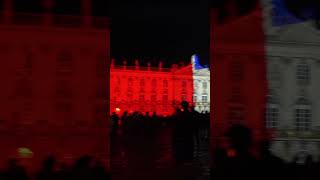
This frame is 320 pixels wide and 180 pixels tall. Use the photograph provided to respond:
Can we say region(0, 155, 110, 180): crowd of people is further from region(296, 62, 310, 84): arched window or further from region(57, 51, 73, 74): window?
region(296, 62, 310, 84): arched window

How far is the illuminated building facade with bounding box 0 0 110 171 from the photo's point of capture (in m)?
7.46

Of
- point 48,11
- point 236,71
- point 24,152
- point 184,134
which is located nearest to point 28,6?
point 48,11

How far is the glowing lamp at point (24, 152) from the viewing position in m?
6.92

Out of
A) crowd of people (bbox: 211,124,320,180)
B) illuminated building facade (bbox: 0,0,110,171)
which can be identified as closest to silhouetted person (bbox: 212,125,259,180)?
crowd of people (bbox: 211,124,320,180)

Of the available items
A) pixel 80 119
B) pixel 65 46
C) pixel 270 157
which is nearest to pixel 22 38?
pixel 65 46

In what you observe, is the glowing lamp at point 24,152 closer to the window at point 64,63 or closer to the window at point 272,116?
the window at point 64,63

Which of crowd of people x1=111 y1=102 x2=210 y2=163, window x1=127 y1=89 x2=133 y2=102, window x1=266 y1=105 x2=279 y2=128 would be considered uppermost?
window x1=127 y1=89 x2=133 y2=102

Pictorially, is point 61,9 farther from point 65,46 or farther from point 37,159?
point 37,159

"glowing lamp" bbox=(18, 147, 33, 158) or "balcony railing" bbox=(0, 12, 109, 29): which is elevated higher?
"balcony railing" bbox=(0, 12, 109, 29)

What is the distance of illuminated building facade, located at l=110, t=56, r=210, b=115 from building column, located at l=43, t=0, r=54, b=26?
3423 millimetres

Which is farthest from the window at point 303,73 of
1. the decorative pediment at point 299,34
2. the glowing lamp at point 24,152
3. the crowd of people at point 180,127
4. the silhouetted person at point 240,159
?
the silhouetted person at point 240,159

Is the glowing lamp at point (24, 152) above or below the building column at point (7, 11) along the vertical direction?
below

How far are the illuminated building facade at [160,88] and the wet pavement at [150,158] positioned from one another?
116 centimetres

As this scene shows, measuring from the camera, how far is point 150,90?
2045 centimetres
